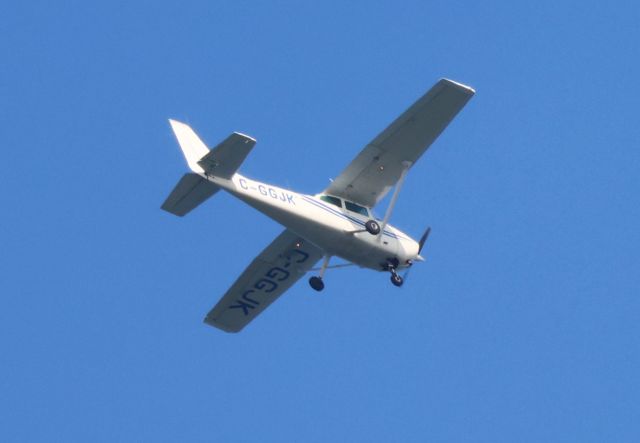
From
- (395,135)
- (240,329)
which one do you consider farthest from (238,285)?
(395,135)

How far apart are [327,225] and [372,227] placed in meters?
1.13

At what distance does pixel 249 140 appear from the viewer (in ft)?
97.9

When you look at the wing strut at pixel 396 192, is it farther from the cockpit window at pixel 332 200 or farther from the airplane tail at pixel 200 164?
the airplane tail at pixel 200 164

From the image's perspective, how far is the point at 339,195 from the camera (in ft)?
109

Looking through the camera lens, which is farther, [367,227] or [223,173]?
[367,227]

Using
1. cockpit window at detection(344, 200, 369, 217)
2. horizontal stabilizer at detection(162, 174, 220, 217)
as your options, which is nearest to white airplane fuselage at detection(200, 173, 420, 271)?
cockpit window at detection(344, 200, 369, 217)

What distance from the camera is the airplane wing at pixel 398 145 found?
3166 cm

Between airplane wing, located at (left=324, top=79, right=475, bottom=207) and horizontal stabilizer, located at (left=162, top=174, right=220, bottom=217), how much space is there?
3.35 meters

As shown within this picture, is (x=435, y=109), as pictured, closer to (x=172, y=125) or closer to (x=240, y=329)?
(x=172, y=125)

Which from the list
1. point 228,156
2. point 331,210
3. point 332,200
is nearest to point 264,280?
point 332,200

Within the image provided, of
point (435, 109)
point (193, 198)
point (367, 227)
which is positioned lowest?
point (193, 198)

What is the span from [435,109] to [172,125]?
584 centimetres

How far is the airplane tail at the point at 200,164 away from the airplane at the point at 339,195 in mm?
21

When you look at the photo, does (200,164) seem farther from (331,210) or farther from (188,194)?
(331,210)
